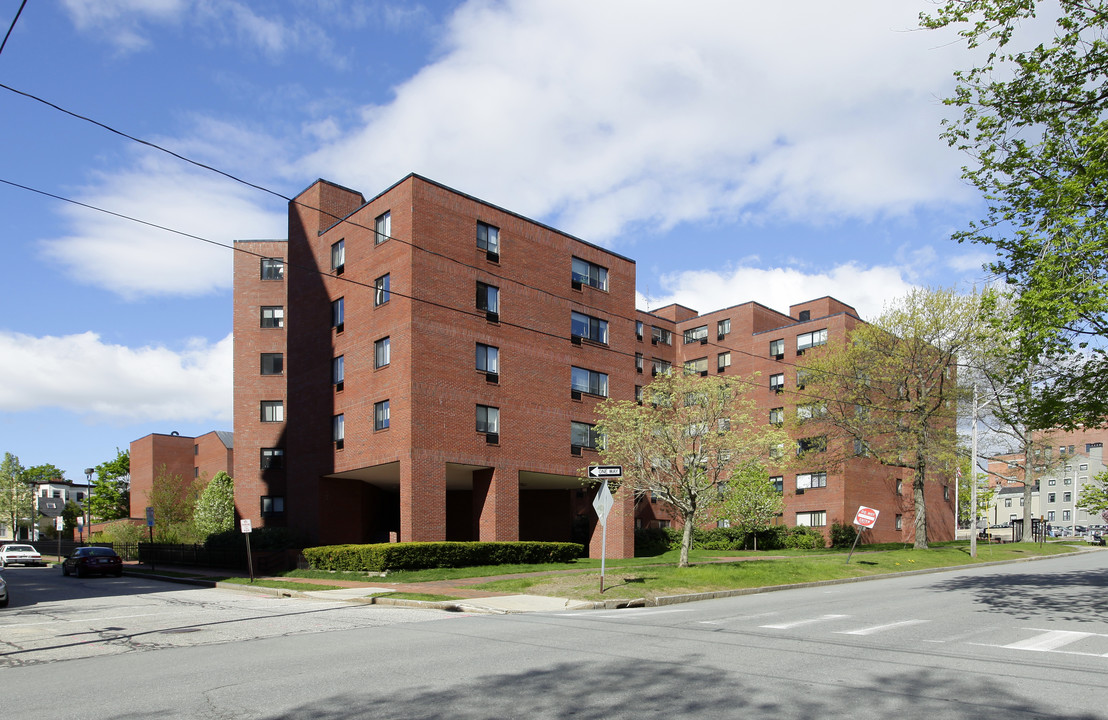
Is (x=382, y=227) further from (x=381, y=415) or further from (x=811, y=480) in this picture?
(x=811, y=480)

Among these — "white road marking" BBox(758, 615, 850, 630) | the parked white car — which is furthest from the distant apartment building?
"white road marking" BBox(758, 615, 850, 630)

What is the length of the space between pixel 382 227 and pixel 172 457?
181ft

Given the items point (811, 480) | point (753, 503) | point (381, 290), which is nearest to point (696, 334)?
point (811, 480)

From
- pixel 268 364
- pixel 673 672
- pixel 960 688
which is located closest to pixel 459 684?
pixel 673 672

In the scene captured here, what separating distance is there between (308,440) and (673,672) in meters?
33.9

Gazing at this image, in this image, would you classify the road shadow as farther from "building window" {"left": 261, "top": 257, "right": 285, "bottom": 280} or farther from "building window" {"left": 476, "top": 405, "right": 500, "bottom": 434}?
"building window" {"left": 261, "top": 257, "right": 285, "bottom": 280}

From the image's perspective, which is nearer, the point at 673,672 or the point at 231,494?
the point at 673,672

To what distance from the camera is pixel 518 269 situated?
123 ft

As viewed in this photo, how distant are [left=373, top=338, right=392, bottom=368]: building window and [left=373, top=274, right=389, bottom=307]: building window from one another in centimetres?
171

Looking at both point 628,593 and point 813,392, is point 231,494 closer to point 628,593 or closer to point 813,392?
point 813,392

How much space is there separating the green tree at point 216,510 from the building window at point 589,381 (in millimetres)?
25361

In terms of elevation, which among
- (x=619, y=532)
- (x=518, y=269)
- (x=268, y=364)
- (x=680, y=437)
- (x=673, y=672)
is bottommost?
(x=619, y=532)

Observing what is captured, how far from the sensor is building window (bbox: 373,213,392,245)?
34.8 meters

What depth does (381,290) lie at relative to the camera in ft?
114
